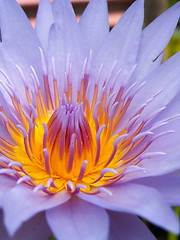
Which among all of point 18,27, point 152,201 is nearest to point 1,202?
point 152,201

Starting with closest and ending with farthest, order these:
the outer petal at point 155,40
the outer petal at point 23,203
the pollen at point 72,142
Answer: the outer petal at point 23,203
the pollen at point 72,142
the outer petal at point 155,40

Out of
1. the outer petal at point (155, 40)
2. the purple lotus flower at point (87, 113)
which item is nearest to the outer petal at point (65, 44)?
the purple lotus flower at point (87, 113)

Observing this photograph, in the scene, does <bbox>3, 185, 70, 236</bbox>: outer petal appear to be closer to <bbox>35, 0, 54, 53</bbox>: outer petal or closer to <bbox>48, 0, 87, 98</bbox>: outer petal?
<bbox>48, 0, 87, 98</bbox>: outer petal

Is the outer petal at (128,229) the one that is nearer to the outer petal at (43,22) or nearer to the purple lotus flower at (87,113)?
the purple lotus flower at (87,113)

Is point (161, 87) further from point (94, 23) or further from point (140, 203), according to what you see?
point (140, 203)

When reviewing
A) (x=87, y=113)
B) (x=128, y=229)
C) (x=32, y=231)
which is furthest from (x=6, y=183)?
(x=87, y=113)

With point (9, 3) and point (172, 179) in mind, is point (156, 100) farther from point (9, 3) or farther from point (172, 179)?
point (9, 3)

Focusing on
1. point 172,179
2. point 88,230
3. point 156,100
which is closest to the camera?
point 88,230
